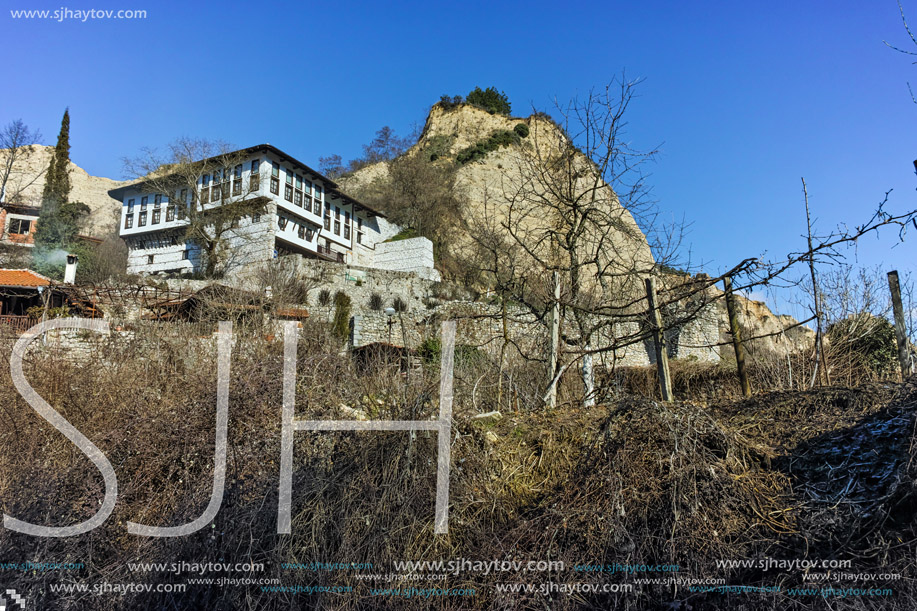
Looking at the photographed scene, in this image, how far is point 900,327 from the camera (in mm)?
6133

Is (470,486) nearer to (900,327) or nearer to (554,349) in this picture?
(554,349)

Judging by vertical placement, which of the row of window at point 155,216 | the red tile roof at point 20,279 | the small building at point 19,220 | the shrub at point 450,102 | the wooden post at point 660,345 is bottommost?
the wooden post at point 660,345

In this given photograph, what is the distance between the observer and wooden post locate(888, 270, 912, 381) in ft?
19.3

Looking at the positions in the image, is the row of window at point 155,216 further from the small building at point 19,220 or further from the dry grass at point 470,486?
the dry grass at point 470,486

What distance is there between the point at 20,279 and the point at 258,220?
11.2m

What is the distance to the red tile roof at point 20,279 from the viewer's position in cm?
2103

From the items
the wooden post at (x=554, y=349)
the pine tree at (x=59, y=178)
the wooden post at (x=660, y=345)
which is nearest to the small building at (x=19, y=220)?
the pine tree at (x=59, y=178)

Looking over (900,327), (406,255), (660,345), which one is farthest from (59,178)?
(900,327)

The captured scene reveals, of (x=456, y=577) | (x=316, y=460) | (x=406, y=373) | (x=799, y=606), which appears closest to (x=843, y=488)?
(x=799, y=606)

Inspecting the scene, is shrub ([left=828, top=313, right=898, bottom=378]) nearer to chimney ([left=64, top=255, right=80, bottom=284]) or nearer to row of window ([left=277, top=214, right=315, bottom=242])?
chimney ([left=64, top=255, right=80, bottom=284])

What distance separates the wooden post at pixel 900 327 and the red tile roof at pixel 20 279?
25.6 m

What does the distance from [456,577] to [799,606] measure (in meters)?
2.48

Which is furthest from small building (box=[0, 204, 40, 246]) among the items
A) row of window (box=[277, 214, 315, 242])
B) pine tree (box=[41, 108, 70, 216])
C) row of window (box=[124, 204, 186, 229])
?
row of window (box=[277, 214, 315, 242])

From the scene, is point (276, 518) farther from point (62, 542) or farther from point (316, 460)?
point (62, 542)
